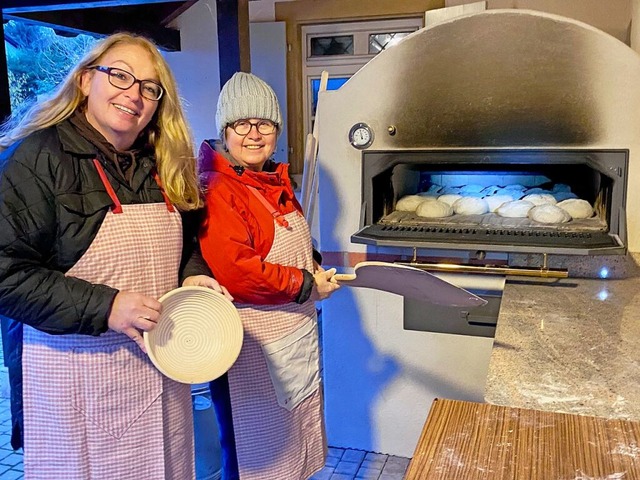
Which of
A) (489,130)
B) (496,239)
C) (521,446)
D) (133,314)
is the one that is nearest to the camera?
(521,446)

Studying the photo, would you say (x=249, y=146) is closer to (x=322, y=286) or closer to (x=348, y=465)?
(x=322, y=286)

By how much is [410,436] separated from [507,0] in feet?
6.78

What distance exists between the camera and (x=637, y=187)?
5.57 ft

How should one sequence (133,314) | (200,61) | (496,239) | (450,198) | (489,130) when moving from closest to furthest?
(133,314), (496,239), (489,130), (450,198), (200,61)

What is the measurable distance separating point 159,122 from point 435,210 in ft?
3.32

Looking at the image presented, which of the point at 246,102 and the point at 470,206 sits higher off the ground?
the point at 246,102

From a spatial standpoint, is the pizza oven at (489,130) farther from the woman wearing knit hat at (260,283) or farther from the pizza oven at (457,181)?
the woman wearing knit hat at (260,283)

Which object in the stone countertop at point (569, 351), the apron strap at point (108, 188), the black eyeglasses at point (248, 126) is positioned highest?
the black eyeglasses at point (248, 126)

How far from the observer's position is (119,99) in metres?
1.09

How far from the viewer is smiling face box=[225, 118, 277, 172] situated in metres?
1.39

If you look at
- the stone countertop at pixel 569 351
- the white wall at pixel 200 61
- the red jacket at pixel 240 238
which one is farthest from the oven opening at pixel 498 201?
the white wall at pixel 200 61

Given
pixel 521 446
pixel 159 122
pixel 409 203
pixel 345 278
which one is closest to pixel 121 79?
pixel 159 122

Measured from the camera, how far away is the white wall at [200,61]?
446cm

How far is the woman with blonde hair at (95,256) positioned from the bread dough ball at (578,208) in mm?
1208
